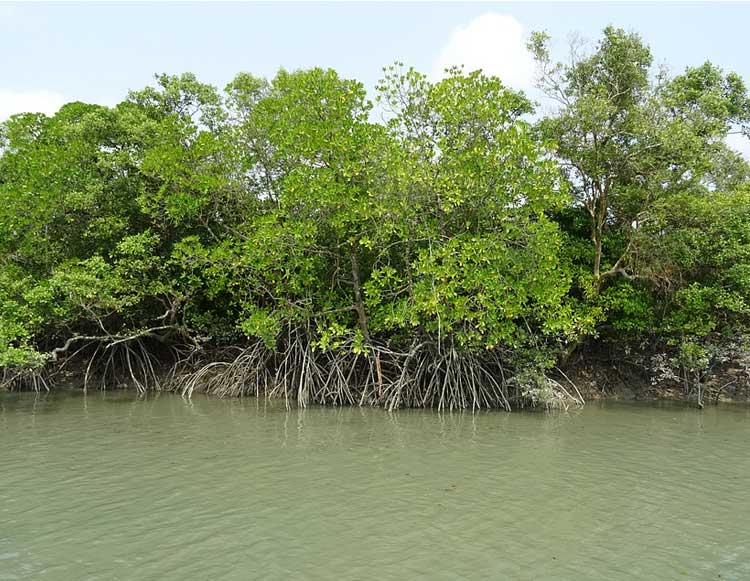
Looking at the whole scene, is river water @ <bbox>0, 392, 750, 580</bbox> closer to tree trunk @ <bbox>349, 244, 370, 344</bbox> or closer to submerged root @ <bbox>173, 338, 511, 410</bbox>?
submerged root @ <bbox>173, 338, 511, 410</bbox>

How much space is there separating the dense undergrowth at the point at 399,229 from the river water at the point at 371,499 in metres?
1.85

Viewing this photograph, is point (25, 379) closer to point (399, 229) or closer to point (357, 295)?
point (357, 295)

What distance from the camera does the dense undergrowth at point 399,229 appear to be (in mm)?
10414

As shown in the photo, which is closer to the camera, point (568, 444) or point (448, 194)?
point (568, 444)

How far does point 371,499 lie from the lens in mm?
5633

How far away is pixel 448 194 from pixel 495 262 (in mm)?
1411

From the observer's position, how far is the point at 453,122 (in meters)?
10.7

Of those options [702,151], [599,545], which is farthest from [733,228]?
[599,545]

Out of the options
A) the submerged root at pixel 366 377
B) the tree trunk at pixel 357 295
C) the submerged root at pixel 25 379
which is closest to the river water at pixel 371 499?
the submerged root at pixel 366 377

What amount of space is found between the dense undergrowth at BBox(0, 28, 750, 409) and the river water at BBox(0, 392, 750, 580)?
1855 millimetres

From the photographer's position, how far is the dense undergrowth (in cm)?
1041

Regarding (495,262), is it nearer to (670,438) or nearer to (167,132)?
(670,438)

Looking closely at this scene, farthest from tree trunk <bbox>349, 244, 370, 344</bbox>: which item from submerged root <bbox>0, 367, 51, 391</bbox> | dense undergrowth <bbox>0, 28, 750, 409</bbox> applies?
submerged root <bbox>0, 367, 51, 391</bbox>

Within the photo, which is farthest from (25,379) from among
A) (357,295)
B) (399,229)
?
(399,229)
